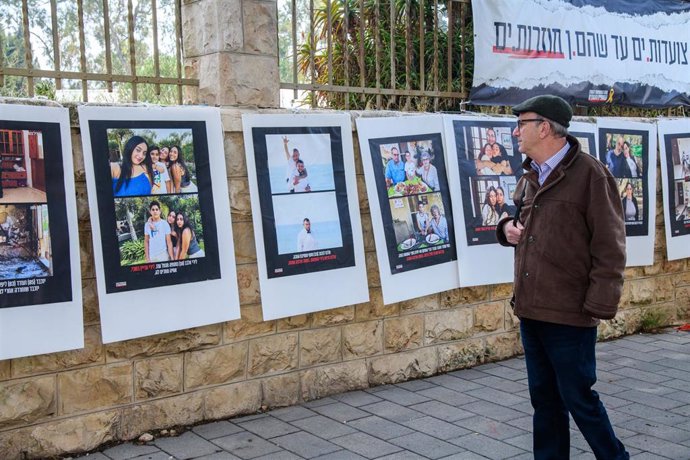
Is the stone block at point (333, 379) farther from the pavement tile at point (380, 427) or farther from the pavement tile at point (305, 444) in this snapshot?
the pavement tile at point (305, 444)

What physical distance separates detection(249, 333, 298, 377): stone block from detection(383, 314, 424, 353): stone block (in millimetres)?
838

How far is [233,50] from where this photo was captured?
16.9 feet

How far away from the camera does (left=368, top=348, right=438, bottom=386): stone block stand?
19.4 feet

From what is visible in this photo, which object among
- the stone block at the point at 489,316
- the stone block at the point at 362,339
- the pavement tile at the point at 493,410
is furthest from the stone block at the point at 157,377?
the stone block at the point at 489,316

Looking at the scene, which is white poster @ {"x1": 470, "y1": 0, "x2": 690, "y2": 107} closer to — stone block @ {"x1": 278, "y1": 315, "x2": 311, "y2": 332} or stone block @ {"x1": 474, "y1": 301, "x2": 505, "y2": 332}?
stone block @ {"x1": 474, "y1": 301, "x2": 505, "y2": 332}

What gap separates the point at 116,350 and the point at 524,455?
249cm

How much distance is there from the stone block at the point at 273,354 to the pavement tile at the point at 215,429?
40cm

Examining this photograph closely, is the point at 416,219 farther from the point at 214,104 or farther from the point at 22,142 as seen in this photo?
the point at 22,142

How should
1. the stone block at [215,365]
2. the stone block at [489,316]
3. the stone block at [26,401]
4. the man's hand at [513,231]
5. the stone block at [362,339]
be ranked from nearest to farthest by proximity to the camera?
the man's hand at [513,231], the stone block at [26,401], the stone block at [215,365], the stone block at [362,339], the stone block at [489,316]

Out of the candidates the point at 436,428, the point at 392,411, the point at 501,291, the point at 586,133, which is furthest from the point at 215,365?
the point at 586,133

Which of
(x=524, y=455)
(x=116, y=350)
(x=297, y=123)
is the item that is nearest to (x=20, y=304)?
(x=116, y=350)

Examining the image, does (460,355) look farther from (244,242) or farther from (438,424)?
(244,242)

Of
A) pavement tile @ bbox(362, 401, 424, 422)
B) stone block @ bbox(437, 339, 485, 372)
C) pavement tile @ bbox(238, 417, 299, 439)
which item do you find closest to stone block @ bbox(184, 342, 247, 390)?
pavement tile @ bbox(238, 417, 299, 439)

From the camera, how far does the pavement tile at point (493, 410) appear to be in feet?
17.2
